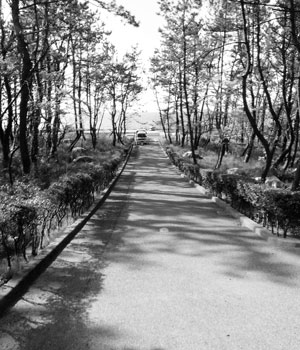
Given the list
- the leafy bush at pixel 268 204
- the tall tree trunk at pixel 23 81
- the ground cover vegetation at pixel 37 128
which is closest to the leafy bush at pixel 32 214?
the ground cover vegetation at pixel 37 128

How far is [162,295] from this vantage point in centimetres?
439

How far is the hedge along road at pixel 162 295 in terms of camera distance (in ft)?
11.1

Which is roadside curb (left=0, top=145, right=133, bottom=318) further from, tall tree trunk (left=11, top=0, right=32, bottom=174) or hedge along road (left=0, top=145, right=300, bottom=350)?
tall tree trunk (left=11, top=0, right=32, bottom=174)

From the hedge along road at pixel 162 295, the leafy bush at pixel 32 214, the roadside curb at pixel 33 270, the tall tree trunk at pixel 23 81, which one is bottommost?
the hedge along road at pixel 162 295

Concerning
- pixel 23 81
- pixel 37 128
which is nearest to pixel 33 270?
pixel 23 81

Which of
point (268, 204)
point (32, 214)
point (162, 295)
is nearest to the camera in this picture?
point (162, 295)

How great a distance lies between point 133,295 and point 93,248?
2.19 meters

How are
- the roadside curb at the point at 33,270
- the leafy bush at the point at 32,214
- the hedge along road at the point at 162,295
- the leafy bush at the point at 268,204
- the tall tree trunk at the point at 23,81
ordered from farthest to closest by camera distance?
the tall tree trunk at the point at 23,81, the leafy bush at the point at 268,204, the leafy bush at the point at 32,214, the roadside curb at the point at 33,270, the hedge along road at the point at 162,295

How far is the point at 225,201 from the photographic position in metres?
11.4

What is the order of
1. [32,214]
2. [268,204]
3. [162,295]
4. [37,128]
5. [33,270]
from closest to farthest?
[162,295] < [33,270] < [32,214] < [268,204] < [37,128]

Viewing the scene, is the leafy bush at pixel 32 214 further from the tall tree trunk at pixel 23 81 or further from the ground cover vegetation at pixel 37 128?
the tall tree trunk at pixel 23 81

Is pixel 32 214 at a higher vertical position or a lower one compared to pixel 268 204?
higher

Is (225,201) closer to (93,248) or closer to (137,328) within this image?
(93,248)

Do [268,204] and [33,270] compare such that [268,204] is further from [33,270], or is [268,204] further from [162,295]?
[33,270]
